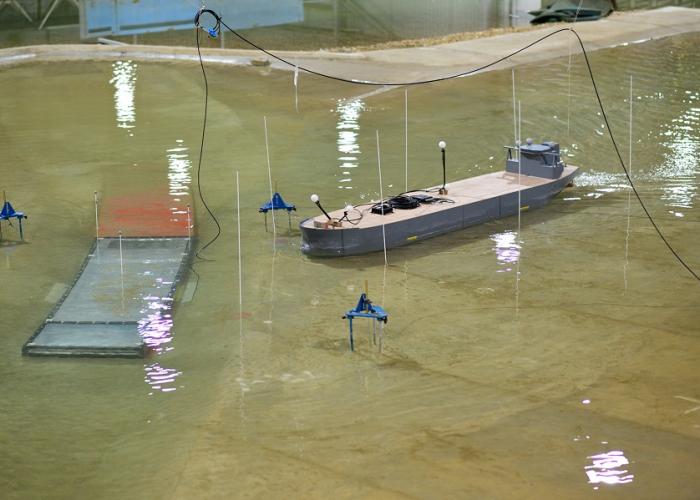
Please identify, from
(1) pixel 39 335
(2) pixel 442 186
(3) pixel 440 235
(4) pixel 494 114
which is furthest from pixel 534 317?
(4) pixel 494 114

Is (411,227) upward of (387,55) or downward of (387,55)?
downward

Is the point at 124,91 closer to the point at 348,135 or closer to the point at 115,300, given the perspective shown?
the point at 348,135

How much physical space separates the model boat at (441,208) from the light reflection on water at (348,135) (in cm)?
245

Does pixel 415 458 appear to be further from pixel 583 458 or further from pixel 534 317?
pixel 534 317

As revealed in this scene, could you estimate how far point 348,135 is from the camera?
24.2 metres

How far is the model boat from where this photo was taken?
1736 centimetres

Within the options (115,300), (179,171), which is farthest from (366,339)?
(179,171)

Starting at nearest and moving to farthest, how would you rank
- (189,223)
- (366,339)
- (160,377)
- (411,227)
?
(160,377) < (366,339) < (411,227) < (189,223)

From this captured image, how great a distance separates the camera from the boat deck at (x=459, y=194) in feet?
57.8

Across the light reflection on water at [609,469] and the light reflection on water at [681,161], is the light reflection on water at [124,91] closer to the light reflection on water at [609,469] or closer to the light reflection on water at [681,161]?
the light reflection on water at [681,161]

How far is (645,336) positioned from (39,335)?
7.78 m

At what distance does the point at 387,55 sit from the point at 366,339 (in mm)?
18224

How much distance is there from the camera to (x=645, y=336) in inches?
575

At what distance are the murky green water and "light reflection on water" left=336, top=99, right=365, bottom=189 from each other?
3.2 inches
